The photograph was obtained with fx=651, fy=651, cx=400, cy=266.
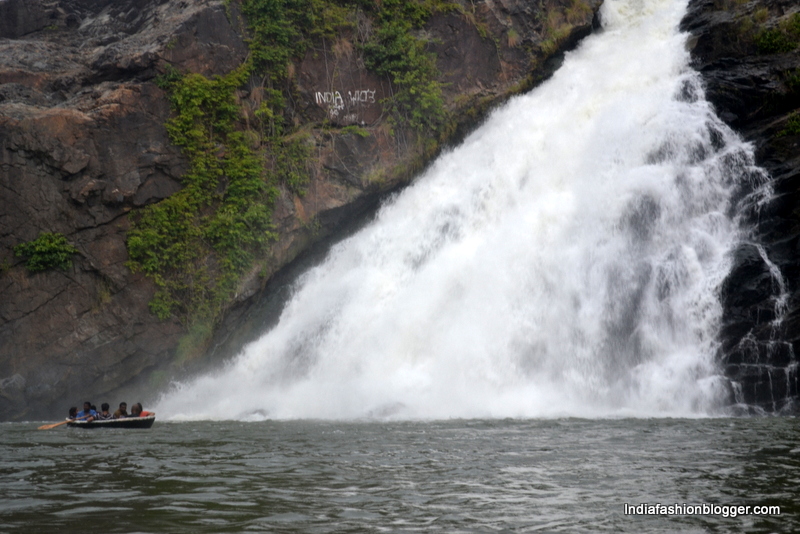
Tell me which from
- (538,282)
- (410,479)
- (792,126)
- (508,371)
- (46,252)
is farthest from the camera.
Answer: (46,252)

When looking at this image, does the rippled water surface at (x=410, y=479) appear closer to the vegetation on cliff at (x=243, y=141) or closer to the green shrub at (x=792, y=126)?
the vegetation on cliff at (x=243, y=141)

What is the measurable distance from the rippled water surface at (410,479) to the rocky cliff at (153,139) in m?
6.60

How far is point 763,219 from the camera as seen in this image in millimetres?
16031

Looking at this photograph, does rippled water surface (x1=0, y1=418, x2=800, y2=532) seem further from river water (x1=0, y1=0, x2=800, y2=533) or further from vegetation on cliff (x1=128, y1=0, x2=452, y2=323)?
vegetation on cliff (x1=128, y1=0, x2=452, y2=323)

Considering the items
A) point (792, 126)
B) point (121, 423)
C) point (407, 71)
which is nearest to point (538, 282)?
point (792, 126)

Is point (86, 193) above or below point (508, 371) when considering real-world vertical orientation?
above

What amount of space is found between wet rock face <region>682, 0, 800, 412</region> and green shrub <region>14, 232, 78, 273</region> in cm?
1714

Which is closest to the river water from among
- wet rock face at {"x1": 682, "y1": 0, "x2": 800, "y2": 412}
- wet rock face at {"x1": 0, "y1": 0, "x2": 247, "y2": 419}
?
wet rock face at {"x1": 682, "y1": 0, "x2": 800, "y2": 412}

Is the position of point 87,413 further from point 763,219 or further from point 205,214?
point 763,219

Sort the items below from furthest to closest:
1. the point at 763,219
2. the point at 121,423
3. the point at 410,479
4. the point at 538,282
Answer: the point at 538,282 → the point at 763,219 → the point at 121,423 → the point at 410,479

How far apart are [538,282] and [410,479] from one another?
411 inches

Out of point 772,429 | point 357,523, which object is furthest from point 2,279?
point 772,429

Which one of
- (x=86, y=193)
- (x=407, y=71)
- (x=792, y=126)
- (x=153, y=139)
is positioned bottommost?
(x=86, y=193)

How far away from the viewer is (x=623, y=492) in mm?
6672
